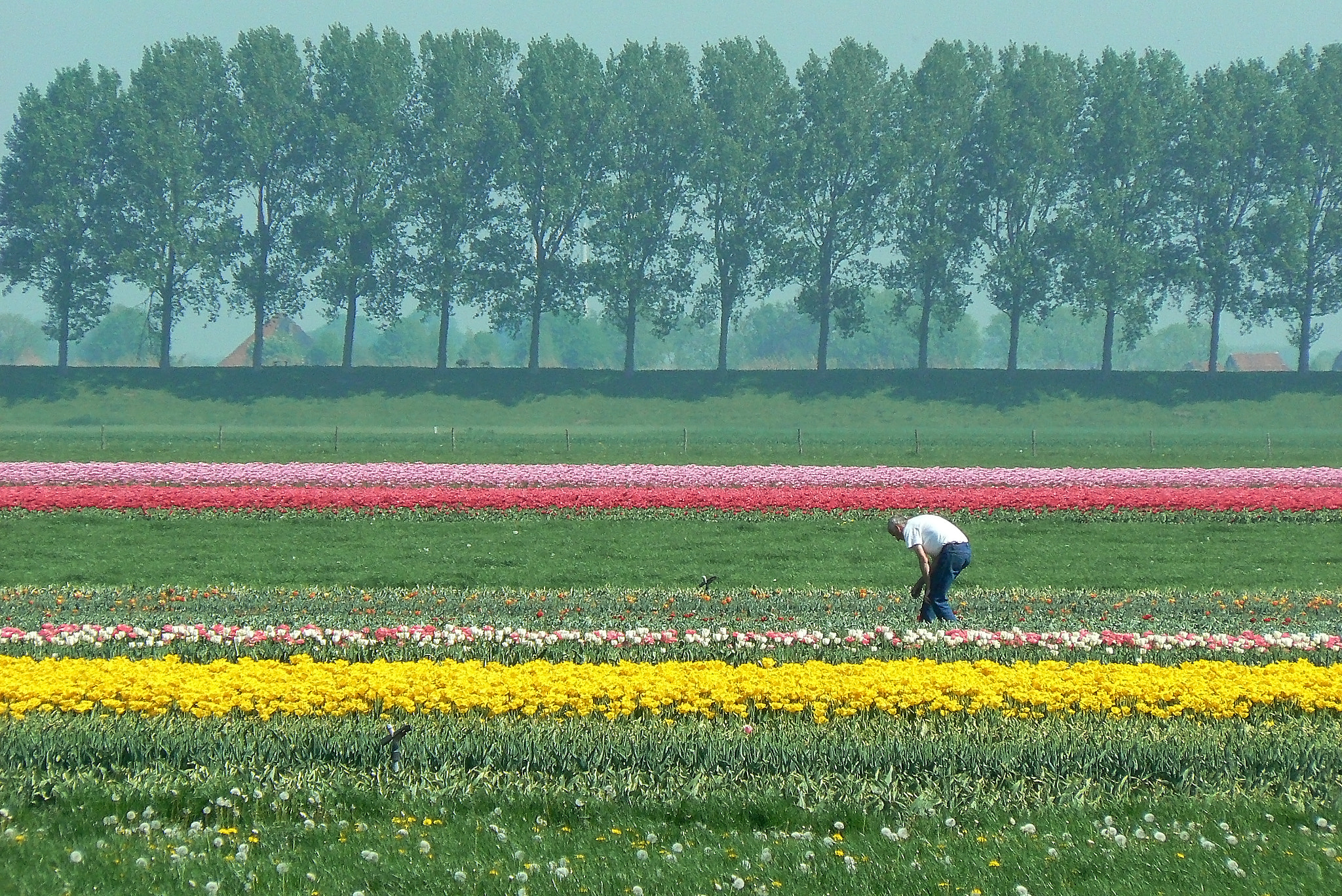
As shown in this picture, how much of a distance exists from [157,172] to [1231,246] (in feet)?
158

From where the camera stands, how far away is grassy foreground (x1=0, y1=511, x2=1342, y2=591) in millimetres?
17375

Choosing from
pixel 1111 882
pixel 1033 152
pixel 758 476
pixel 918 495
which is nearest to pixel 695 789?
pixel 1111 882

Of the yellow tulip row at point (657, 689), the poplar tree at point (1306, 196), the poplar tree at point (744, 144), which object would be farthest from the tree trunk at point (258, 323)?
the yellow tulip row at point (657, 689)

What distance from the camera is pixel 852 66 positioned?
208ft

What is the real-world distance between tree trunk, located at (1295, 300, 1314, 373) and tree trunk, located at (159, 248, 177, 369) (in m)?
50.8

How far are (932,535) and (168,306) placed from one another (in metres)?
58.4

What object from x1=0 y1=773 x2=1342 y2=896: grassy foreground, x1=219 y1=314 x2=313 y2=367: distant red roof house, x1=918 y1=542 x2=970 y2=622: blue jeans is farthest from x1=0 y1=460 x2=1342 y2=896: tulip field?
x1=219 y1=314 x2=313 y2=367: distant red roof house

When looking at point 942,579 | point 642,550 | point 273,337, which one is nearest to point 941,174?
point 642,550

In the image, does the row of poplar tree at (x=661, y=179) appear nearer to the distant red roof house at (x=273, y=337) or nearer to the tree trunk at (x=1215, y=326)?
the tree trunk at (x=1215, y=326)

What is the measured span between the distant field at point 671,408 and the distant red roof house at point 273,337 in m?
33.4

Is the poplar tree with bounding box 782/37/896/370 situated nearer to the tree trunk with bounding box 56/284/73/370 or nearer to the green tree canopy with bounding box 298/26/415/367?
the green tree canopy with bounding box 298/26/415/367

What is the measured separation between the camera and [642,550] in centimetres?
1998

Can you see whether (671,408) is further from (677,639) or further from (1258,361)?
(1258,361)

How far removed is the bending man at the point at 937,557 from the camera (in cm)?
1316
